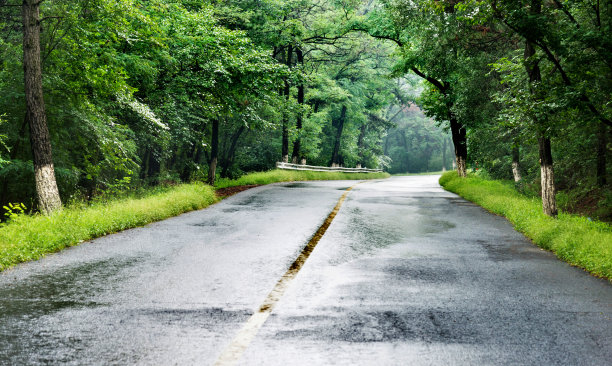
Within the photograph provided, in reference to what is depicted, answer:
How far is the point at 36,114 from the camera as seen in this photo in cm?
1088

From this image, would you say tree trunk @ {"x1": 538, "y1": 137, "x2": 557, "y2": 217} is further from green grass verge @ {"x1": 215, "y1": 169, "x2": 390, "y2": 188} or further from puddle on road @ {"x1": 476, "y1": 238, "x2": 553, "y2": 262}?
green grass verge @ {"x1": 215, "y1": 169, "x2": 390, "y2": 188}

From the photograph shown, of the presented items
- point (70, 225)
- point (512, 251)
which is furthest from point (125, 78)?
point (512, 251)

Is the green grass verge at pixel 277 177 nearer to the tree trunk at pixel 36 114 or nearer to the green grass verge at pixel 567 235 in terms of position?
the tree trunk at pixel 36 114

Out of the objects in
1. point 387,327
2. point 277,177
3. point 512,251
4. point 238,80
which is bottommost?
point 512,251

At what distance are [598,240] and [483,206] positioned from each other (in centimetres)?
755

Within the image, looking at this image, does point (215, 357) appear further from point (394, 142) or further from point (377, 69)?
point (394, 142)

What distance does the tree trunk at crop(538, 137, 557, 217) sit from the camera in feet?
37.8

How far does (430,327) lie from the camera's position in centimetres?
428

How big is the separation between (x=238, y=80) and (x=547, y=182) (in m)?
10.3

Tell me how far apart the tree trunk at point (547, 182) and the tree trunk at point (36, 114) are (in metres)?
11.2

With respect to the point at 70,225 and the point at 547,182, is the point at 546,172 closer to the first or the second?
the point at 547,182

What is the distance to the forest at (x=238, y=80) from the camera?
1038cm

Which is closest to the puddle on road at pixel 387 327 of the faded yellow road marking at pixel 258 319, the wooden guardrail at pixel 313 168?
the faded yellow road marking at pixel 258 319

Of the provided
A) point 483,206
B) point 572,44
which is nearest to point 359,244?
point 572,44
